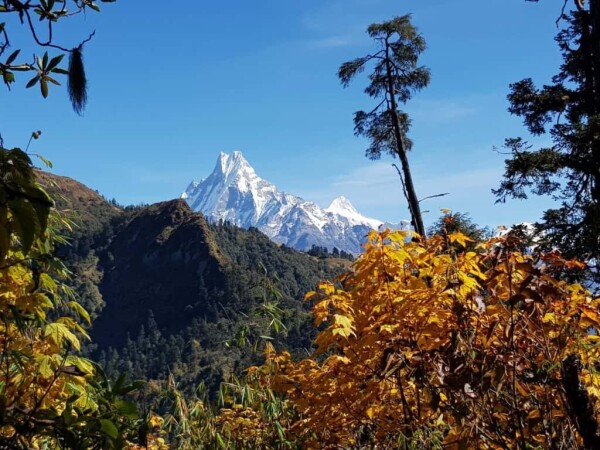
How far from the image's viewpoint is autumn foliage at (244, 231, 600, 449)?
2162mm

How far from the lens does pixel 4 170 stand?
1.20m

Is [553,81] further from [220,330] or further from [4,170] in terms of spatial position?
[220,330]

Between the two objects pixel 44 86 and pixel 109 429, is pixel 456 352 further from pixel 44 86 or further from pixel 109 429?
pixel 44 86

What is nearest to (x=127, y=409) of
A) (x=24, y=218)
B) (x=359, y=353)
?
(x=24, y=218)

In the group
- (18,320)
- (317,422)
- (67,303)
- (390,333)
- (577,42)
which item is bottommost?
(317,422)

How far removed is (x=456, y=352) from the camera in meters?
2.34

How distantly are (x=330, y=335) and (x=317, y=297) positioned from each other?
0.84m

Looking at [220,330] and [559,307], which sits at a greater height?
[220,330]

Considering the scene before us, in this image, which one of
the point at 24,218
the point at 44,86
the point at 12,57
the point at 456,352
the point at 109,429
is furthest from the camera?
the point at 456,352

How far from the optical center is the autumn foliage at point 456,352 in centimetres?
216

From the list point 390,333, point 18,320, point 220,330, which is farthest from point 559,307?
point 220,330

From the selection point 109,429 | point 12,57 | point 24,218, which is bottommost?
point 109,429

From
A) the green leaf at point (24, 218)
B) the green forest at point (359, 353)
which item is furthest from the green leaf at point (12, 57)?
the green leaf at point (24, 218)

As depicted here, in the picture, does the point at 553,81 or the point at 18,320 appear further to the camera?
the point at 553,81
